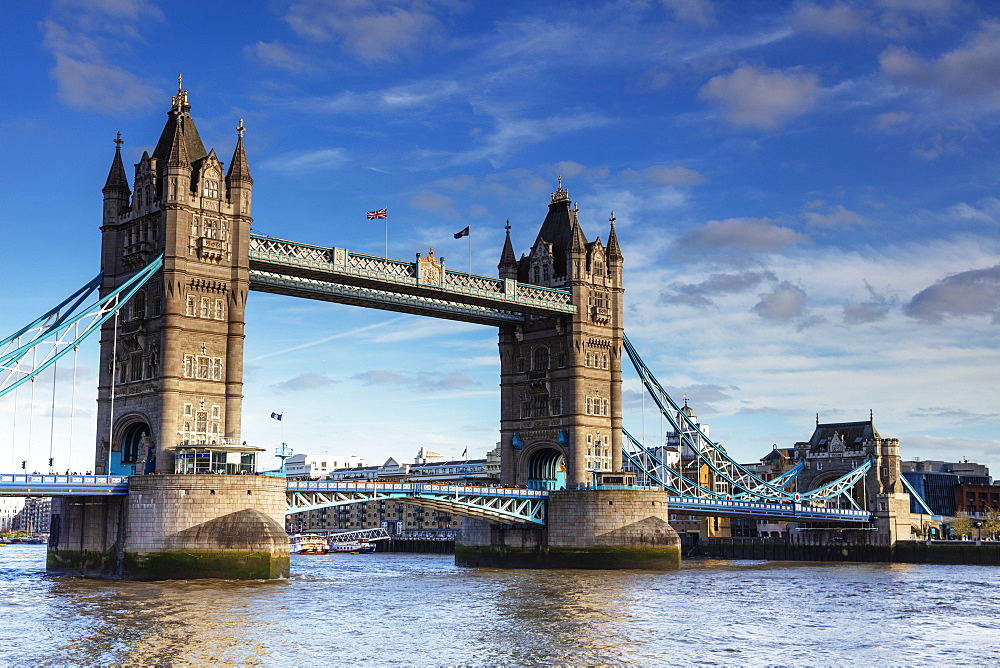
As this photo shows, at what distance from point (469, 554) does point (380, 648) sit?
56919mm

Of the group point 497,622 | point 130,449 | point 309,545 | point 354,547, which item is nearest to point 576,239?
point 130,449

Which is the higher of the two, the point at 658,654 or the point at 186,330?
the point at 186,330

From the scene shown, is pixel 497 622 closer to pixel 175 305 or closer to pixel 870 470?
pixel 175 305

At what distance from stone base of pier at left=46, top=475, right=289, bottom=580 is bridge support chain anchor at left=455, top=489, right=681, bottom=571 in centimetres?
2736

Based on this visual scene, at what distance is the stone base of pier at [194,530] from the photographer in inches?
2677

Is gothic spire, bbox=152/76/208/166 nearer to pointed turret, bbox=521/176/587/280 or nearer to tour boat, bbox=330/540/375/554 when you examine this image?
pointed turret, bbox=521/176/587/280

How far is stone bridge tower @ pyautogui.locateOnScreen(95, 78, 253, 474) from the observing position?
73.8 metres

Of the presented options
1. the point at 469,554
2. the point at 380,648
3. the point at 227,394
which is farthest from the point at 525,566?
the point at 380,648

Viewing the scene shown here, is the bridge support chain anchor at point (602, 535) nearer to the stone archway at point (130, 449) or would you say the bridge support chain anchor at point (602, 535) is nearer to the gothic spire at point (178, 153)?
the stone archway at point (130, 449)

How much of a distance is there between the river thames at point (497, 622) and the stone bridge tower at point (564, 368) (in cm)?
1977

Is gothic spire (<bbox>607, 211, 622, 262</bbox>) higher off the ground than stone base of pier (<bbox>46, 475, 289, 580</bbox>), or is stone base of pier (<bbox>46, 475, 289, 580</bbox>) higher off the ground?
gothic spire (<bbox>607, 211, 622, 262</bbox>)

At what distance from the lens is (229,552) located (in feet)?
223

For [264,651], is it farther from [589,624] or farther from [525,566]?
[525,566]

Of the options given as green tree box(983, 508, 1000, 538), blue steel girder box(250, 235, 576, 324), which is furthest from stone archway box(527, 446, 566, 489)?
green tree box(983, 508, 1000, 538)
